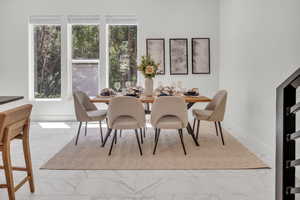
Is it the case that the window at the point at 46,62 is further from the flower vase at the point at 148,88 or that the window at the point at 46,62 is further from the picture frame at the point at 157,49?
the flower vase at the point at 148,88

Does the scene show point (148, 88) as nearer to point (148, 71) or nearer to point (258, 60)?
point (148, 71)

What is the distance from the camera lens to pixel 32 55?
6758mm

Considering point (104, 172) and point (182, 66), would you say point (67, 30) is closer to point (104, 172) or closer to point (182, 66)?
point (182, 66)

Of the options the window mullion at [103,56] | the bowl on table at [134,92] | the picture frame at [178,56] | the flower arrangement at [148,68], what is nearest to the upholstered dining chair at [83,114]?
the bowl on table at [134,92]

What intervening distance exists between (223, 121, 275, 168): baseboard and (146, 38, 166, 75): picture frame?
194 cm

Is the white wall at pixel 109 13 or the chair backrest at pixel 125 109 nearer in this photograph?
the chair backrest at pixel 125 109

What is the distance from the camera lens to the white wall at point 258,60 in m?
3.28

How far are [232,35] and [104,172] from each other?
3449mm

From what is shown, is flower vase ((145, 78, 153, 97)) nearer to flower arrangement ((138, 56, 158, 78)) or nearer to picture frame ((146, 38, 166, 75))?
flower arrangement ((138, 56, 158, 78))

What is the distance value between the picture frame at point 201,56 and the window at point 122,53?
1.25m

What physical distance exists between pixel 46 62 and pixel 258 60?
4.50 m

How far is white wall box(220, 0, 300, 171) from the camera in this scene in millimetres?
3283

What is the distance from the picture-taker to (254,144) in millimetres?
4258

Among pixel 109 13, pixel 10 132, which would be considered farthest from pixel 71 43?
pixel 10 132
